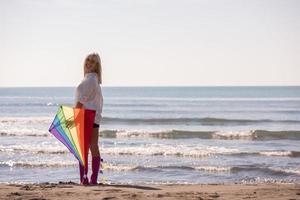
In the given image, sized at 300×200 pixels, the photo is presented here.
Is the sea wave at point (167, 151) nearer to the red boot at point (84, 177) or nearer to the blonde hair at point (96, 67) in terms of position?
the red boot at point (84, 177)

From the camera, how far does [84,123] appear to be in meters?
7.24

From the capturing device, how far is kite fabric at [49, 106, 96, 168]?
23.7ft

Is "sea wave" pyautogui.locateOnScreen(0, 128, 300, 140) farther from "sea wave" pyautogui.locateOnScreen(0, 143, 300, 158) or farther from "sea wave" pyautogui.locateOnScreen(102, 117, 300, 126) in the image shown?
"sea wave" pyautogui.locateOnScreen(102, 117, 300, 126)

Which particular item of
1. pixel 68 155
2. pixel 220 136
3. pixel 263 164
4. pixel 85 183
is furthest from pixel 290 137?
pixel 85 183

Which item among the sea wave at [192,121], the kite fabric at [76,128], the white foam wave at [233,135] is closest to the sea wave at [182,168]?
the kite fabric at [76,128]

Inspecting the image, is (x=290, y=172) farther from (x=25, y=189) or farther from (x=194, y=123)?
(x=194, y=123)

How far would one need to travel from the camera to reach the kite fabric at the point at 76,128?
7.23m

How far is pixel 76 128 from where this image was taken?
24.3 ft

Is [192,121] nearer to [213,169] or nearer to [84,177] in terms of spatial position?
[213,169]

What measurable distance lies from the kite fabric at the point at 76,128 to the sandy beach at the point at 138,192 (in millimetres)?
513

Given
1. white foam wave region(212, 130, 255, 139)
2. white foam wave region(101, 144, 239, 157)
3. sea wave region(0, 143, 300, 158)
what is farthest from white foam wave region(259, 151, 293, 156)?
white foam wave region(212, 130, 255, 139)

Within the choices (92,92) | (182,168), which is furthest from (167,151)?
(92,92)

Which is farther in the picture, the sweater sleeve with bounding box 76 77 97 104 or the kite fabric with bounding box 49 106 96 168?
the kite fabric with bounding box 49 106 96 168

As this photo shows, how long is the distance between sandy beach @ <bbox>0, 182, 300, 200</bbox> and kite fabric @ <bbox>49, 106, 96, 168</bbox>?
20.2 inches
